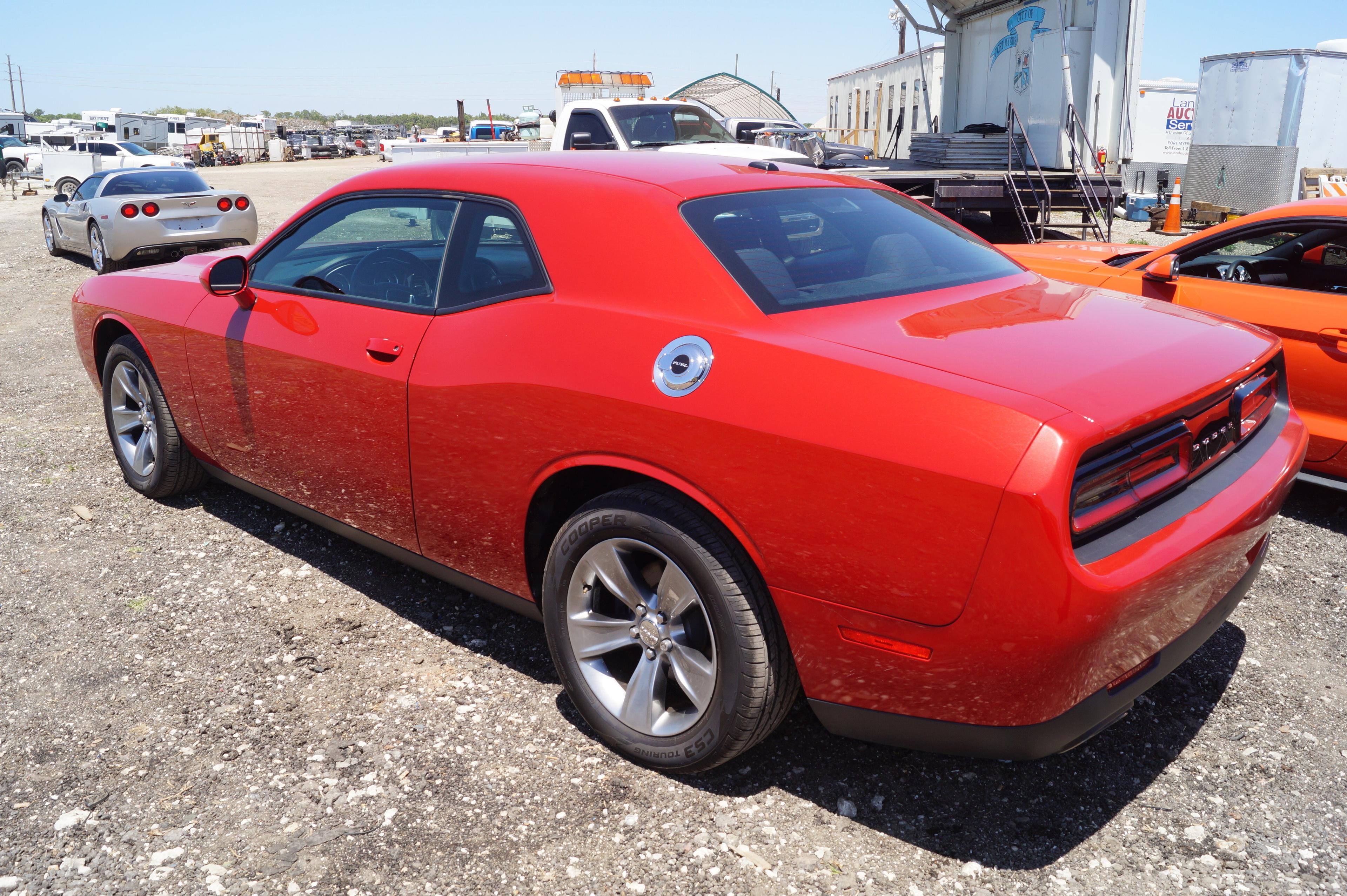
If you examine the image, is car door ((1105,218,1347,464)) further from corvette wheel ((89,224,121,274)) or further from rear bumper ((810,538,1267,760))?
corvette wheel ((89,224,121,274))

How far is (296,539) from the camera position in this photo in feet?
14.3

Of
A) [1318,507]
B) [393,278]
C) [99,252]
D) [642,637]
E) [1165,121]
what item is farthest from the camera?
[1165,121]

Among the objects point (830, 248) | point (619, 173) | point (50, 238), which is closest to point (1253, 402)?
point (830, 248)

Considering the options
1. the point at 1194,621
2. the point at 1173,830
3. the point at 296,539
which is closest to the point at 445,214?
the point at 296,539

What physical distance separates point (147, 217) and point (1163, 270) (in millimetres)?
12554

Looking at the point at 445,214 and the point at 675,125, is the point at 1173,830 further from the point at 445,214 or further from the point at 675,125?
the point at 675,125

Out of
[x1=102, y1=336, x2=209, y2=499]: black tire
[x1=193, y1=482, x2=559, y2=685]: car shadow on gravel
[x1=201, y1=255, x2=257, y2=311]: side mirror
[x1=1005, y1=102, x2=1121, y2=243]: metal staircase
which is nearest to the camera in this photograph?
[x1=193, y1=482, x2=559, y2=685]: car shadow on gravel

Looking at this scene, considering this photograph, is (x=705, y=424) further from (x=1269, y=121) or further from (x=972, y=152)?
(x=1269, y=121)

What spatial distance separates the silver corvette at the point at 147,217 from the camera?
12844mm

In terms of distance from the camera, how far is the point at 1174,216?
14.6 m

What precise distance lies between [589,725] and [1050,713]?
133 centimetres

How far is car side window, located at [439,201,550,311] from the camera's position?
9.37 feet

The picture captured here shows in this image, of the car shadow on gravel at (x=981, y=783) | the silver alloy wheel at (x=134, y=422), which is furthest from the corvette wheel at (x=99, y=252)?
the car shadow on gravel at (x=981, y=783)

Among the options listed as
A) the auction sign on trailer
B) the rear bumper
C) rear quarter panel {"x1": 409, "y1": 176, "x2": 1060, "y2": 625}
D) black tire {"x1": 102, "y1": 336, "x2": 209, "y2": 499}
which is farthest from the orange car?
the auction sign on trailer
